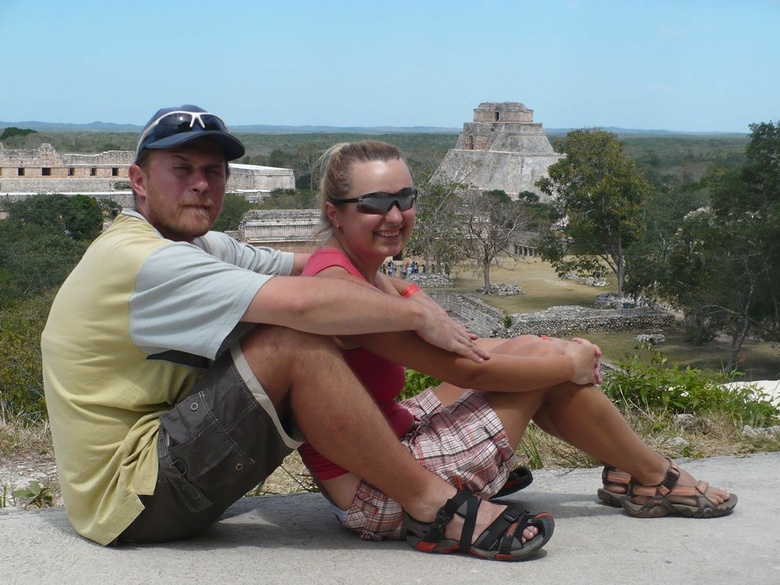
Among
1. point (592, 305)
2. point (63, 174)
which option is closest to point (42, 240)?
point (592, 305)

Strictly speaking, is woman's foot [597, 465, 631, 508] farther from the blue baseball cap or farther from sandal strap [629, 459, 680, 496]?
the blue baseball cap

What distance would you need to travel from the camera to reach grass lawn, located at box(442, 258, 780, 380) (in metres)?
15.3

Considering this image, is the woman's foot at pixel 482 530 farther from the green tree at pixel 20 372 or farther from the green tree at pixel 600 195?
the green tree at pixel 600 195

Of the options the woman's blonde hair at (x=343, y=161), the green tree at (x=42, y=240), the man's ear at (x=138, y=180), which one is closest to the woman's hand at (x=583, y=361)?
the woman's blonde hair at (x=343, y=161)

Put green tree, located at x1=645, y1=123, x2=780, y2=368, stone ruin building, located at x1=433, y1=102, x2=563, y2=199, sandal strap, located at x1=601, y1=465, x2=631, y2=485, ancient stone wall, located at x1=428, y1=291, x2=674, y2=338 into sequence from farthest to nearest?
stone ruin building, located at x1=433, y1=102, x2=563, y2=199 → ancient stone wall, located at x1=428, y1=291, x2=674, y2=338 → green tree, located at x1=645, y1=123, x2=780, y2=368 → sandal strap, located at x1=601, y1=465, x2=631, y2=485

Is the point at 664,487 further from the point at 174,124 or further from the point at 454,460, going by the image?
the point at 174,124

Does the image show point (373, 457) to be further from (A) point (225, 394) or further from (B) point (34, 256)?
(B) point (34, 256)

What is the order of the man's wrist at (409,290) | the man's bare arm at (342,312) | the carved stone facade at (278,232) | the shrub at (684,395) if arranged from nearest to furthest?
the man's bare arm at (342,312) < the man's wrist at (409,290) < the shrub at (684,395) < the carved stone facade at (278,232)

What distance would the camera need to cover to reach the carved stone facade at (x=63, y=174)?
113ft

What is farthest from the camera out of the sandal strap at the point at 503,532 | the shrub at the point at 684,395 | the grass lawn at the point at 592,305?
the grass lawn at the point at 592,305

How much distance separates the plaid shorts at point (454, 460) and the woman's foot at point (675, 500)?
1.30 ft

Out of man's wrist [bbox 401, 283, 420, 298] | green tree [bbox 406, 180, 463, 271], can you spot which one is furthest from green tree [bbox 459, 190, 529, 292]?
man's wrist [bbox 401, 283, 420, 298]

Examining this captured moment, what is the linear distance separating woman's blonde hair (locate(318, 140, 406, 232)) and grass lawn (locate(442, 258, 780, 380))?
359 inches

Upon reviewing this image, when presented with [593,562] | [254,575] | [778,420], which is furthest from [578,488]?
[778,420]
